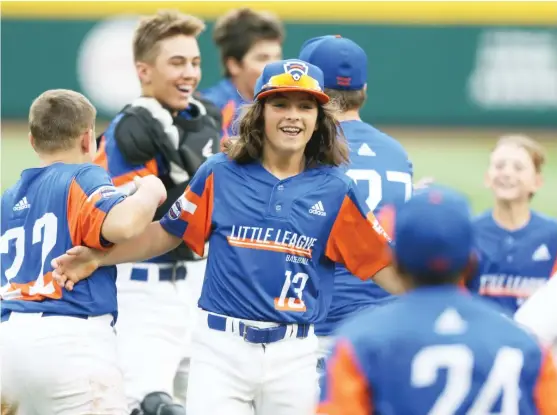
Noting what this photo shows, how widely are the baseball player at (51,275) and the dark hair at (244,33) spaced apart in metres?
4.18

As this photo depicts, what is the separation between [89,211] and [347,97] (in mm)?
1886

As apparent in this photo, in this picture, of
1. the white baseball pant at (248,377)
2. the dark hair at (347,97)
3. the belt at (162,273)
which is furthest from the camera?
the belt at (162,273)

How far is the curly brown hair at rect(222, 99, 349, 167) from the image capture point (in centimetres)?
599

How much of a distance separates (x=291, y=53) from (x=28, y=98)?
5.08 m

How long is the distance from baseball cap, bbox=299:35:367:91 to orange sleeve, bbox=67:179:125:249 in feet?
5.57

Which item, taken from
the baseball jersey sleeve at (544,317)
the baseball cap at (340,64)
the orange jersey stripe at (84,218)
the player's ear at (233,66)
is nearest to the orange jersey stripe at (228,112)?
the player's ear at (233,66)

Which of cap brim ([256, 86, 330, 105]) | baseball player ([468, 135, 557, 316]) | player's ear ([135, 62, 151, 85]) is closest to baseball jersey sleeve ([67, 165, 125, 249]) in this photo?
cap brim ([256, 86, 330, 105])

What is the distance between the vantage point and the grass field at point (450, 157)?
18.1m

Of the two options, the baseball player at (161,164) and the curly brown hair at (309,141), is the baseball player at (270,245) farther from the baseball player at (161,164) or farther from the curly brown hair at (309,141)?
the baseball player at (161,164)

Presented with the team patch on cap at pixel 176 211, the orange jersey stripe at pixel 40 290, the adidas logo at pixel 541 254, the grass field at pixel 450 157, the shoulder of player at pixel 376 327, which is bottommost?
the grass field at pixel 450 157

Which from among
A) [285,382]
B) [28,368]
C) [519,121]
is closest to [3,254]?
[28,368]

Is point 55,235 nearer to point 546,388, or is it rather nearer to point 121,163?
point 121,163

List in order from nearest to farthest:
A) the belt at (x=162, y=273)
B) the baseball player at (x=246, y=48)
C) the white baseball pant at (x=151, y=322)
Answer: the white baseball pant at (x=151, y=322), the belt at (x=162, y=273), the baseball player at (x=246, y=48)

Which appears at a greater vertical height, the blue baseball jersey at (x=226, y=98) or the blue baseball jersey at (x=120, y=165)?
the blue baseball jersey at (x=226, y=98)
